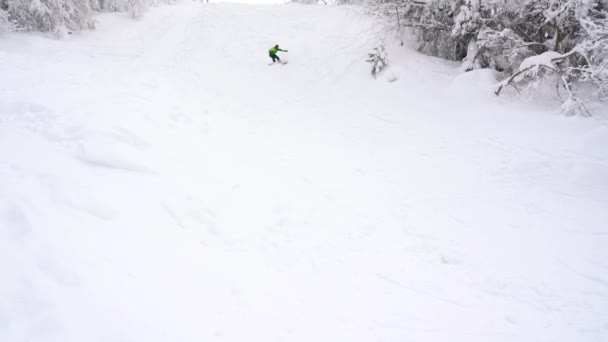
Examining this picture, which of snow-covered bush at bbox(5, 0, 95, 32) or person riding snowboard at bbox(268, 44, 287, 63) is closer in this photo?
snow-covered bush at bbox(5, 0, 95, 32)

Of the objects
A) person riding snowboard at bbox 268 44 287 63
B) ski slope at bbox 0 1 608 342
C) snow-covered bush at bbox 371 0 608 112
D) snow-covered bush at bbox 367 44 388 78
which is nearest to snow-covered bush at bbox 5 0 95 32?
ski slope at bbox 0 1 608 342

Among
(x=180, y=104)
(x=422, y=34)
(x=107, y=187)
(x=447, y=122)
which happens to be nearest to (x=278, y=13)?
(x=422, y=34)

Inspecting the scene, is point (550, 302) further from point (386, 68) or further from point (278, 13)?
point (278, 13)

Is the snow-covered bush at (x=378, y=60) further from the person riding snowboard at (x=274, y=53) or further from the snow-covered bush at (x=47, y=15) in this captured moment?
the snow-covered bush at (x=47, y=15)

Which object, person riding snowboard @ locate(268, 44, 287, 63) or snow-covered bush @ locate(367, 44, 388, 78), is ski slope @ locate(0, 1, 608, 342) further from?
person riding snowboard @ locate(268, 44, 287, 63)

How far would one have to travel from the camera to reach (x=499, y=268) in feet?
15.5

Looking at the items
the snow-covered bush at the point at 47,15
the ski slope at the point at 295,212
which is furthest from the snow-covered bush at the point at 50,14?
the ski slope at the point at 295,212

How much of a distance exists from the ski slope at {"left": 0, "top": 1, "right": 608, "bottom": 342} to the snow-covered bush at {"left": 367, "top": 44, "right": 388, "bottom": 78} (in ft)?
2.15

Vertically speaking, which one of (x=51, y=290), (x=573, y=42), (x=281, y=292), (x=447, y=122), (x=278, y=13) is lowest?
(x=281, y=292)

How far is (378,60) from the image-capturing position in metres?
11.7

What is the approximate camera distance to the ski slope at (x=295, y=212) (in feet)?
11.6

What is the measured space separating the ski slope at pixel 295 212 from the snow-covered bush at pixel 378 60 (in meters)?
0.66

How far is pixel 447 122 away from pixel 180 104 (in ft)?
26.4

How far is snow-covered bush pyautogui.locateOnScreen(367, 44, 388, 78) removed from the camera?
1173cm
